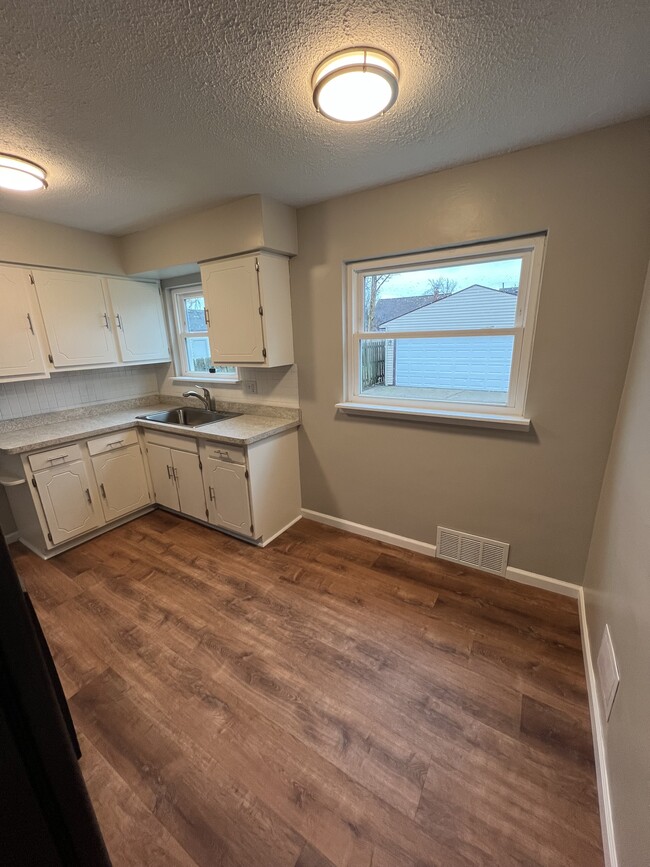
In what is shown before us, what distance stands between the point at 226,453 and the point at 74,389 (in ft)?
5.34

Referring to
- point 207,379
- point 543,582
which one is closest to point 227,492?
point 207,379

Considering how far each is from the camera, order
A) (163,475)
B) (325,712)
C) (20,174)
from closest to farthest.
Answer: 1. (325,712)
2. (20,174)
3. (163,475)

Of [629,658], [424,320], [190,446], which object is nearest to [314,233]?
[424,320]

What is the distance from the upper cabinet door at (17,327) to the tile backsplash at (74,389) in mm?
287

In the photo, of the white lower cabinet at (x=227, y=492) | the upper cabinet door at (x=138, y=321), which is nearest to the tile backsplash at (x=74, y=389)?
the upper cabinet door at (x=138, y=321)

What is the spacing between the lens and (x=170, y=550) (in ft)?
8.72

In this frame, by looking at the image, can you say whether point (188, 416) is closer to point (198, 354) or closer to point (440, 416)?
point (198, 354)

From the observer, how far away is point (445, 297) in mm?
2166

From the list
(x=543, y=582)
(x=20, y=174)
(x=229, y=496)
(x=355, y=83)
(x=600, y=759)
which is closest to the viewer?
(x=355, y=83)

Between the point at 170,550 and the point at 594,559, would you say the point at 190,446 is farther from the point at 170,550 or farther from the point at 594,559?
the point at 594,559

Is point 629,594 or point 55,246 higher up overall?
point 55,246

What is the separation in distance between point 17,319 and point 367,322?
2428mm

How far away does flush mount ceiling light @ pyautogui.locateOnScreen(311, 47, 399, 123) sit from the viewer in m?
1.15

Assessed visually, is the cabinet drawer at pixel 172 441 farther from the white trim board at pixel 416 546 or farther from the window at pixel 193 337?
the white trim board at pixel 416 546
